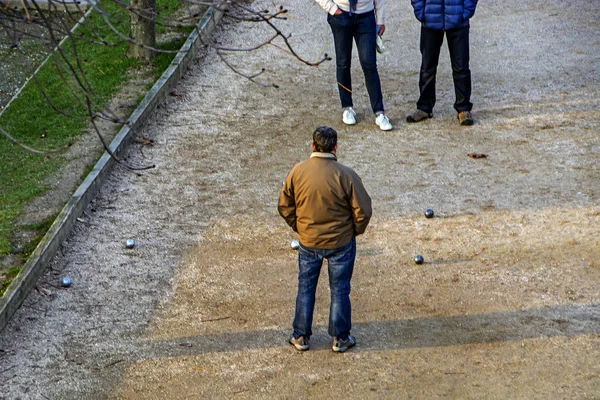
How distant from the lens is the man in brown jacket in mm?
6520

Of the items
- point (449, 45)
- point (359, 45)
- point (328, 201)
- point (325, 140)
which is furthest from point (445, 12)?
point (328, 201)

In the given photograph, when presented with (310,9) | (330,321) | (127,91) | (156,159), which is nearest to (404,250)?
(330,321)

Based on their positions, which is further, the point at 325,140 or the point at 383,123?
the point at 383,123

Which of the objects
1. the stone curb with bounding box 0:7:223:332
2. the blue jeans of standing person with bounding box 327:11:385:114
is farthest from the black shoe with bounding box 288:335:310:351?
the blue jeans of standing person with bounding box 327:11:385:114

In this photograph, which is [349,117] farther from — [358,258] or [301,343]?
[301,343]

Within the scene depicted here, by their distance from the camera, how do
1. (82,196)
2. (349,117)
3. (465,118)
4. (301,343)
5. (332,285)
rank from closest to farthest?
(332,285) < (301,343) < (82,196) < (465,118) < (349,117)

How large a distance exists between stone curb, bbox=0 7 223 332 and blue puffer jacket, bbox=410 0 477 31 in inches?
106

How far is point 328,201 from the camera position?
6.53 m

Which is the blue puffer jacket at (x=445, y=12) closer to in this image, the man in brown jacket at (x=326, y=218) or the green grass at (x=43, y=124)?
the green grass at (x=43, y=124)

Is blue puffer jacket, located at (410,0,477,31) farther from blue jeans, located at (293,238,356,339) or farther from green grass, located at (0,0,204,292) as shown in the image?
blue jeans, located at (293,238,356,339)

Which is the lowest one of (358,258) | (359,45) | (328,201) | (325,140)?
(358,258)

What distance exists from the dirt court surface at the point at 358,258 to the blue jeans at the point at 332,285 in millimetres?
274

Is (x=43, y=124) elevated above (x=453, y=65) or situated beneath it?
situated beneath

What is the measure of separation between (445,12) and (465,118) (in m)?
1.36
